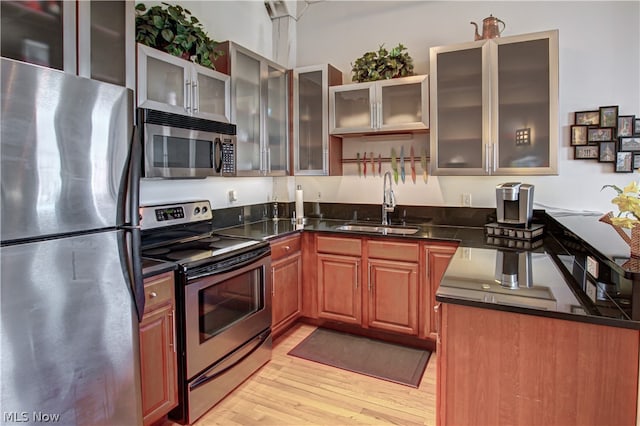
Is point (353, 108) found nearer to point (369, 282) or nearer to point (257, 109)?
point (257, 109)

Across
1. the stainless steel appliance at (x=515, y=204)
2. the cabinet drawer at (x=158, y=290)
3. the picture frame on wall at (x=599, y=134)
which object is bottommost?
the cabinet drawer at (x=158, y=290)

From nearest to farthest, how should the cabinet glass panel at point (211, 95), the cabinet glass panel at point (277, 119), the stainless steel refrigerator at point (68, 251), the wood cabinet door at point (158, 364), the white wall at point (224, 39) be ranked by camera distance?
1. the stainless steel refrigerator at point (68, 251)
2. the wood cabinet door at point (158, 364)
3. the cabinet glass panel at point (211, 95)
4. the white wall at point (224, 39)
5. the cabinet glass panel at point (277, 119)

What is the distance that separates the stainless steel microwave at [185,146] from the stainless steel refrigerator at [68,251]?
0.56m

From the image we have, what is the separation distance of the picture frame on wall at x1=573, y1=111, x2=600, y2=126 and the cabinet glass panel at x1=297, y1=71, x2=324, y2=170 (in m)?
2.01

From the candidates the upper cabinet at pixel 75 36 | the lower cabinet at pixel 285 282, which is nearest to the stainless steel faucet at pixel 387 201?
the lower cabinet at pixel 285 282

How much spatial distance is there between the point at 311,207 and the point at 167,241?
172 centimetres

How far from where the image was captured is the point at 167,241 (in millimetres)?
2498

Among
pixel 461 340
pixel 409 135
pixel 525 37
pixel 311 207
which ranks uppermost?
pixel 525 37

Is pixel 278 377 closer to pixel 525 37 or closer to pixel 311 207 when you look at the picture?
pixel 311 207

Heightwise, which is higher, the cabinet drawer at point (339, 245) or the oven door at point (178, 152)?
the oven door at point (178, 152)

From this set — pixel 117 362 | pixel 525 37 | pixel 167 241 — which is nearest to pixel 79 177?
pixel 117 362

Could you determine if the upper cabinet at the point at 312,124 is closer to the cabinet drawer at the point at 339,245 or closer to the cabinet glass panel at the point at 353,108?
the cabinet glass panel at the point at 353,108

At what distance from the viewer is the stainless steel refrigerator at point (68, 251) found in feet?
4.05

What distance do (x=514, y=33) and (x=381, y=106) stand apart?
1.19m
